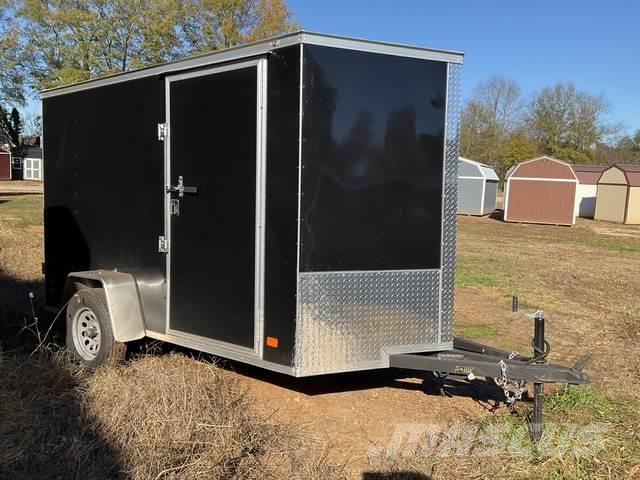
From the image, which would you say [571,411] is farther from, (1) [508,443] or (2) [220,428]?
(2) [220,428]

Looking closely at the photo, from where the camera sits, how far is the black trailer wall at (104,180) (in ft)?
17.2

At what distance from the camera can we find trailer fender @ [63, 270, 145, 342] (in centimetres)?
518

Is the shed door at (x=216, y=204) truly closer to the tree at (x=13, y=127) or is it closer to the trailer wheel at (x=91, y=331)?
the trailer wheel at (x=91, y=331)

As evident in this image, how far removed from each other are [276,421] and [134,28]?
3116 centimetres

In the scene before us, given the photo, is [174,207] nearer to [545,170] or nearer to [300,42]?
[300,42]

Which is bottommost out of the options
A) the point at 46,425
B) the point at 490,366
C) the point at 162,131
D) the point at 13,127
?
the point at 46,425

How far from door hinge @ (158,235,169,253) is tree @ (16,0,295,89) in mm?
28373

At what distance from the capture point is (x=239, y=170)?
4566mm

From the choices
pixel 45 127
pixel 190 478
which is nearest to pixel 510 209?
pixel 45 127

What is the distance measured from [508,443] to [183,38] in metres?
31.8

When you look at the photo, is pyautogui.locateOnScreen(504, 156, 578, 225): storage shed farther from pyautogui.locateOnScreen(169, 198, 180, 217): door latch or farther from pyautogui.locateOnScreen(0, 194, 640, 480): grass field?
pyautogui.locateOnScreen(169, 198, 180, 217): door latch

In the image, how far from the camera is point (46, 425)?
3832mm

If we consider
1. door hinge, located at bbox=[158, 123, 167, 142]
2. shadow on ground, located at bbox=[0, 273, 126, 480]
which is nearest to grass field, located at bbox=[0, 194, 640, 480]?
shadow on ground, located at bbox=[0, 273, 126, 480]

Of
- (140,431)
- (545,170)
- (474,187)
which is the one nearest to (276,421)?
(140,431)
